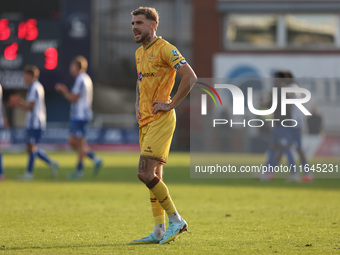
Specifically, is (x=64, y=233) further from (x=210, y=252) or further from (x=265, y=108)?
(x=265, y=108)

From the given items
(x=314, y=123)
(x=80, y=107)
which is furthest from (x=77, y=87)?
(x=314, y=123)

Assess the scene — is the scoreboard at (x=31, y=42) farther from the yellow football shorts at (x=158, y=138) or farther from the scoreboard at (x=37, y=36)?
the yellow football shorts at (x=158, y=138)

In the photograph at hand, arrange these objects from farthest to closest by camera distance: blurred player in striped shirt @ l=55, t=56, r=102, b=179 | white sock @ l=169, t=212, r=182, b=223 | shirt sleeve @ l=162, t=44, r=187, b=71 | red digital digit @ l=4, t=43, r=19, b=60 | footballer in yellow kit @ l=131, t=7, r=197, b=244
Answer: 1. red digital digit @ l=4, t=43, r=19, b=60
2. blurred player in striped shirt @ l=55, t=56, r=102, b=179
3. white sock @ l=169, t=212, r=182, b=223
4. footballer in yellow kit @ l=131, t=7, r=197, b=244
5. shirt sleeve @ l=162, t=44, r=187, b=71

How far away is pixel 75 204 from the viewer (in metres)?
11.2

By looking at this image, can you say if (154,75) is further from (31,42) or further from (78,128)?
(31,42)

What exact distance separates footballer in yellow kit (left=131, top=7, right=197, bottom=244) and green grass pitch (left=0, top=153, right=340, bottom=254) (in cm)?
46

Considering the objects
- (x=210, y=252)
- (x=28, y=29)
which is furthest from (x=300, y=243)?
(x=28, y=29)

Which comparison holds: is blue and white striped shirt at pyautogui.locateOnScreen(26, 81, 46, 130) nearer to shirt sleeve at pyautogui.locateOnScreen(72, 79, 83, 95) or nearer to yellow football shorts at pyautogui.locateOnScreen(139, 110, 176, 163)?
shirt sleeve at pyautogui.locateOnScreen(72, 79, 83, 95)

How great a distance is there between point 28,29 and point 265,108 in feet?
45.6

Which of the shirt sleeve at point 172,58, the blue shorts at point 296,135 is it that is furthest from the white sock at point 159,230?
the blue shorts at point 296,135

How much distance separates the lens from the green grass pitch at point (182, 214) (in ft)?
24.0

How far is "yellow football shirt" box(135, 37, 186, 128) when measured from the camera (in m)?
7.40

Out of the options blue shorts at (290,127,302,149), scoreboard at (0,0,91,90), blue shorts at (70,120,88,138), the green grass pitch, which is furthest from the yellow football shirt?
scoreboard at (0,0,91,90)

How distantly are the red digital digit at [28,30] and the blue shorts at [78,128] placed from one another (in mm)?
12300
